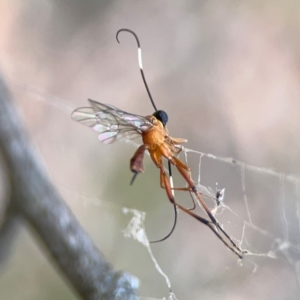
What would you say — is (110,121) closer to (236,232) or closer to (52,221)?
(52,221)

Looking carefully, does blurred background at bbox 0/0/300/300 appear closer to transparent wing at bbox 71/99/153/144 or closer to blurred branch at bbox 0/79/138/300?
transparent wing at bbox 71/99/153/144

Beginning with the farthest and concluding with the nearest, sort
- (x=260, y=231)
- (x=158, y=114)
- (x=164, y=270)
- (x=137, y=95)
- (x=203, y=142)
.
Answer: (x=137, y=95) → (x=203, y=142) → (x=164, y=270) → (x=260, y=231) → (x=158, y=114)

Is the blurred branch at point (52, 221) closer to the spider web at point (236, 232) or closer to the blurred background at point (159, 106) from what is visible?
the spider web at point (236, 232)

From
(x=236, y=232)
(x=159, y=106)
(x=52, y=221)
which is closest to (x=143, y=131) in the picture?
(x=52, y=221)

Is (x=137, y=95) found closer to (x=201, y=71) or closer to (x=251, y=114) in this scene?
(x=201, y=71)

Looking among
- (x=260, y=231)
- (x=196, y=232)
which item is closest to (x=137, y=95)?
(x=196, y=232)

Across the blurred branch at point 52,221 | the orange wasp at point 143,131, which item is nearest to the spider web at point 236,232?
the orange wasp at point 143,131
